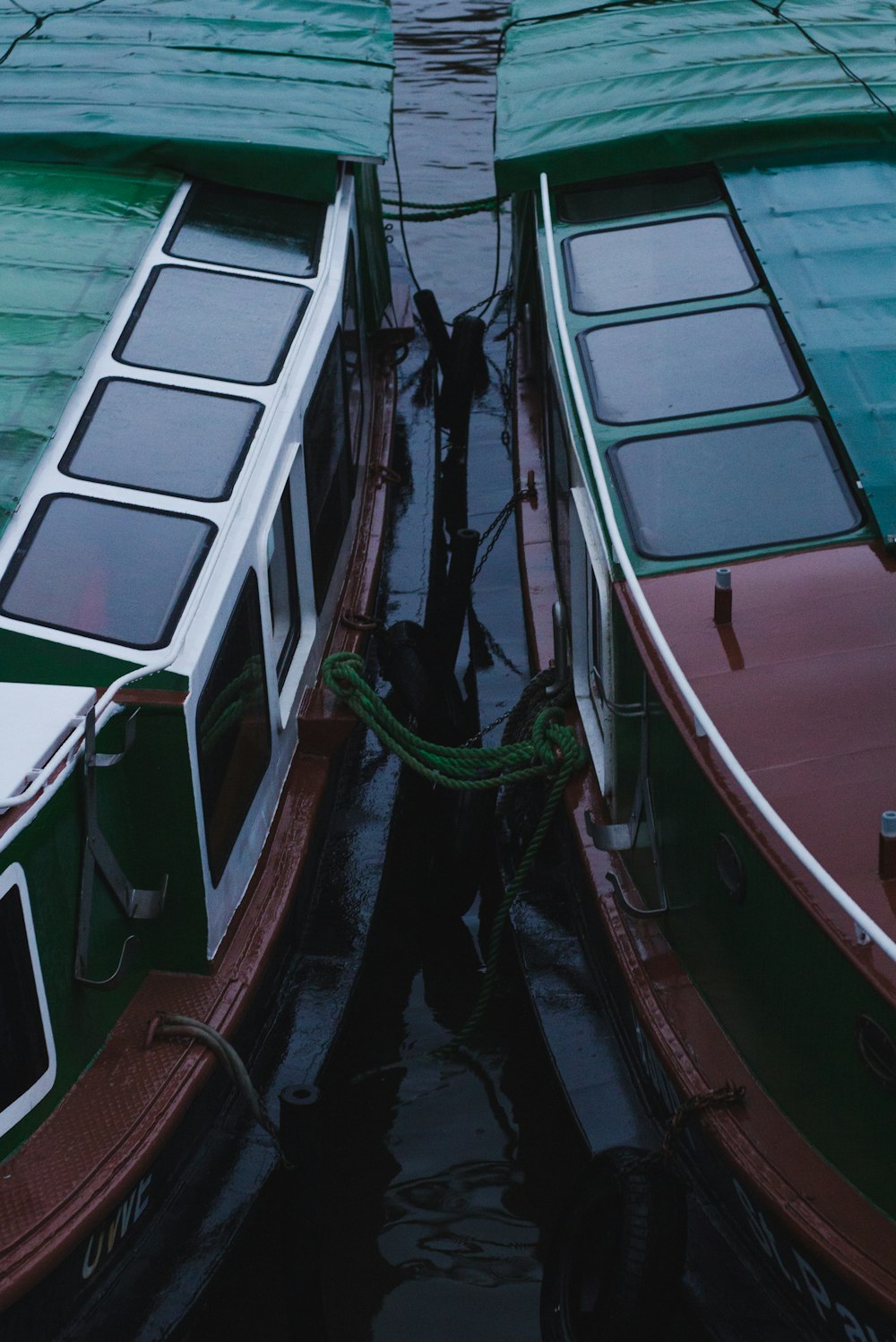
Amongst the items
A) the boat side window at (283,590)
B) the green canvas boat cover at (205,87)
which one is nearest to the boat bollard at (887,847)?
the boat side window at (283,590)

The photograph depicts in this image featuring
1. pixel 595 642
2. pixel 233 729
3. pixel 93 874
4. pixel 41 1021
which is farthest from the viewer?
pixel 595 642

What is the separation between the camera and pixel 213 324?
6.34 metres

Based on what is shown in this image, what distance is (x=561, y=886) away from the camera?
638cm

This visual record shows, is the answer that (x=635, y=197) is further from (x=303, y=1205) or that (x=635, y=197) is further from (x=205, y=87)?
(x=303, y=1205)

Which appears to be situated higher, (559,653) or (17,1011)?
(559,653)

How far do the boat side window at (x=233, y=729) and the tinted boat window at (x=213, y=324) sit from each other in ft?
3.86

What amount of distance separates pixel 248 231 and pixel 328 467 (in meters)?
1.24

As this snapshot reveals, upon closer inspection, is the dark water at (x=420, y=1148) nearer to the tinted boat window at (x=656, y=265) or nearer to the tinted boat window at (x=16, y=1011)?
the tinted boat window at (x=16, y=1011)

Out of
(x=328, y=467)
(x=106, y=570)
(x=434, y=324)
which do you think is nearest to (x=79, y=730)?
(x=106, y=570)

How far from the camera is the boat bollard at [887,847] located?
375 cm

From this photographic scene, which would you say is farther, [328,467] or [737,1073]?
[328,467]

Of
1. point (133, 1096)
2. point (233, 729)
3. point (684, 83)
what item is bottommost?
point (133, 1096)

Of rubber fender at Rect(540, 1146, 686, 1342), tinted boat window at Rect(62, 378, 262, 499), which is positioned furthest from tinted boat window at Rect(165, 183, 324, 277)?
rubber fender at Rect(540, 1146, 686, 1342)

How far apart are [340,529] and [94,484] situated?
2266mm
